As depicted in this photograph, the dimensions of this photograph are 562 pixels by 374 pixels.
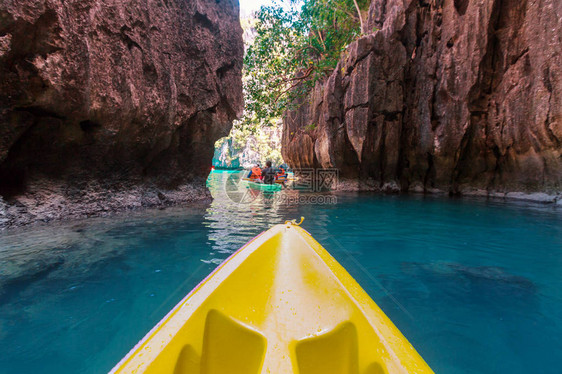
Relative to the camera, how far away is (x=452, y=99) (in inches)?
400

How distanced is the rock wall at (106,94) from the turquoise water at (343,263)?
1.30 m

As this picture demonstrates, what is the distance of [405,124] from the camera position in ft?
39.3

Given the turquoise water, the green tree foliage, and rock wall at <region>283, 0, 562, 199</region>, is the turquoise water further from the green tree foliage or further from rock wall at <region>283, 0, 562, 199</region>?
the green tree foliage

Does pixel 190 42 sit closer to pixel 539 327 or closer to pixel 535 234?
pixel 539 327

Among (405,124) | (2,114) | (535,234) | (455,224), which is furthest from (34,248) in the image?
(405,124)

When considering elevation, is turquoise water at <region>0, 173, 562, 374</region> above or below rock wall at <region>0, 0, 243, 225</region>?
below

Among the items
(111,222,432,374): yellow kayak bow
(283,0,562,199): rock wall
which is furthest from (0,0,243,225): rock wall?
(283,0,562,199): rock wall

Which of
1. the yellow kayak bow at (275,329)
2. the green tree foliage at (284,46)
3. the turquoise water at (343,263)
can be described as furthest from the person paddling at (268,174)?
the yellow kayak bow at (275,329)

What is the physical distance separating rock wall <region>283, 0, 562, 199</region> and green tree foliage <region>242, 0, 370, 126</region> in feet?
4.86

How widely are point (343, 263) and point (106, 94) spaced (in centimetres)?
552

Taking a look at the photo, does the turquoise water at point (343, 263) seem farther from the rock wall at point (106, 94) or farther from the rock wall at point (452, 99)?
the rock wall at point (452, 99)

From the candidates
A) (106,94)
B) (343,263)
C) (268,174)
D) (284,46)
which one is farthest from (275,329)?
(284,46)

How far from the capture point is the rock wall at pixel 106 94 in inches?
148

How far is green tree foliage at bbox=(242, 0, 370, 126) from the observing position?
38.2 ft
